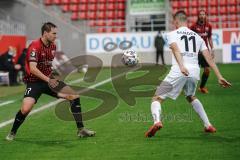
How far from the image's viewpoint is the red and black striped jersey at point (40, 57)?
30.5 ft

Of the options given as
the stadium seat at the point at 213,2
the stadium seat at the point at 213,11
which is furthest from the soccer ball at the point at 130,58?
the stadium seat at the point at 213,2

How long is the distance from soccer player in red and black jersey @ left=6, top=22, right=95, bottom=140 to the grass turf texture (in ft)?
1.19

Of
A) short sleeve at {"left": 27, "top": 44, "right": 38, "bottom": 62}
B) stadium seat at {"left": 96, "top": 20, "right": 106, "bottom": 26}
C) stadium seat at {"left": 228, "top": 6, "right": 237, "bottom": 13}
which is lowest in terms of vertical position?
short sleeve at {"left": 27, "top": 44, "right": 38, "bottom": 62}

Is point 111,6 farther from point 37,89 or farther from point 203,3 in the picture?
point 37,89

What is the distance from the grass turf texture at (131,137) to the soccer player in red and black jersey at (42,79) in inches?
14.3

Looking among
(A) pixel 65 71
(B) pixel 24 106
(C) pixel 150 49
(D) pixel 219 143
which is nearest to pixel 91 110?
(B) pixel 24 106

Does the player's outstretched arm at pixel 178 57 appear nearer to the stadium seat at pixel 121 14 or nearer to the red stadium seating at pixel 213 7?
the red stadium seating at pixel 213 7

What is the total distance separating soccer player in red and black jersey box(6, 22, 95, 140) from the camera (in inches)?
365

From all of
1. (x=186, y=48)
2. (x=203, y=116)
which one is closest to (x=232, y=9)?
(x=203, y=116)

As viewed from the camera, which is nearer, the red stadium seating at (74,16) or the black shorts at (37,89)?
the black shorts at (37,89)

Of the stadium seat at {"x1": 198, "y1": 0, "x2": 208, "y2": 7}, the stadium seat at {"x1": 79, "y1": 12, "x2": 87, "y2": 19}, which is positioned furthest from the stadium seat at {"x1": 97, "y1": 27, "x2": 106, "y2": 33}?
the stadium seat at {"x1": 198, "y1": 0, "x2": 208, "y2": 7}

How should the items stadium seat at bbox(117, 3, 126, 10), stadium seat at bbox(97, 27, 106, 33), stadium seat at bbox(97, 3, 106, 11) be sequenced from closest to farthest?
stadium seat at bbox(97, 27, 106, 33) < stadium seat at bbox(117, 3, 126, 10) < stadium seat at bbox(97, 3, 106, 11)

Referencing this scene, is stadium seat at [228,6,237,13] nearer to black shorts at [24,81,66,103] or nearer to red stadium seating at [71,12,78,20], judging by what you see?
red stadium seating at [71,12,78,20]

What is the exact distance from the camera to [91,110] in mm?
13344
